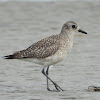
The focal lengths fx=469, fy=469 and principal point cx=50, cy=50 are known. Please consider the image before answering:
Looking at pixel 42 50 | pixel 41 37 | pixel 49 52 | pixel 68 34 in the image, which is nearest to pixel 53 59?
pixel 49 52

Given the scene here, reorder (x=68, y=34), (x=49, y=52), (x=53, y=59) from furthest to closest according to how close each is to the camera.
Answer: (x=68, y=34) < (x=49, y=52) < (x=53, y=59)

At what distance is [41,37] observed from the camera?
688 inches

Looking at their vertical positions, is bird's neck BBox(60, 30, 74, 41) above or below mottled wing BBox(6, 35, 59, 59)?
above

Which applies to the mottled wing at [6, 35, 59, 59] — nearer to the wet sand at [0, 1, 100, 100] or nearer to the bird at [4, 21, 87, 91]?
the bird at [4, 21, 87, 91]

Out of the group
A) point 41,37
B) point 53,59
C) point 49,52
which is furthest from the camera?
point 41,37

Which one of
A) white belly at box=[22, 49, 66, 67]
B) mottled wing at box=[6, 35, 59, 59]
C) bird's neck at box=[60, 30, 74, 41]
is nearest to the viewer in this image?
white belly at box=[22, 49, 66, 67]

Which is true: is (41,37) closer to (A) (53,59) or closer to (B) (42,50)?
(B) (42,50)

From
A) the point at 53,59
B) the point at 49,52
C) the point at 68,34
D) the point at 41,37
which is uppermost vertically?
the point at 68,34

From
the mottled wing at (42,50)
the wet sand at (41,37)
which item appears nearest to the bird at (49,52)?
the mottled wing at (42,50)

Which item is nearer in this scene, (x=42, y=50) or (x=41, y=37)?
(x=42, y=50)

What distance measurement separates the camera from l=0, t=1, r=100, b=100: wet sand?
35.0ft

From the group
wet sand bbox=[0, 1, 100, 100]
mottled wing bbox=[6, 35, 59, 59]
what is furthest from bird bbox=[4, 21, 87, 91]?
wet sand bbox=[0, 1, 100, 100]

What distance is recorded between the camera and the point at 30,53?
11266 mm

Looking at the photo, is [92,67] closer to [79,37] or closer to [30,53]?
[30,53]
